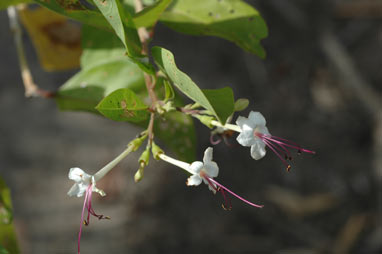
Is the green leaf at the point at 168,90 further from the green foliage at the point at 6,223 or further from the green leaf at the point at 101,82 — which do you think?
the green foliage at the point at 6,223

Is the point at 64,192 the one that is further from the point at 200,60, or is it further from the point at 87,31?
the point at 87,31

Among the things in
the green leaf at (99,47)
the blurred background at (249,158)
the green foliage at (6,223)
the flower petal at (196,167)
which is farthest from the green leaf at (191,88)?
the blurred background at (249,158)

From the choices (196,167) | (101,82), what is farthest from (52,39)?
(196,167)

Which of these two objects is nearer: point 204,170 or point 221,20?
point 204,170

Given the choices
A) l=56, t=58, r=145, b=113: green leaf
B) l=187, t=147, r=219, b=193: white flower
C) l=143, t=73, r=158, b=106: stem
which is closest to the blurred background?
l=56, t=58, r=145, b=113: green leaf

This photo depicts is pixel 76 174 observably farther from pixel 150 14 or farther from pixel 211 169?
Answer: pixel 150 14

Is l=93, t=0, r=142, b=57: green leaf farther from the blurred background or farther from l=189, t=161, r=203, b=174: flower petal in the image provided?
the blurred background
